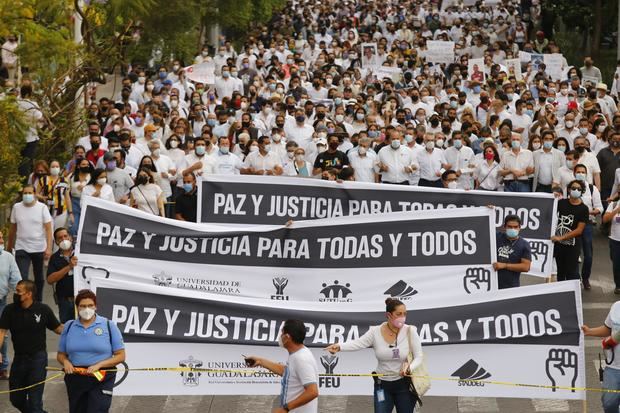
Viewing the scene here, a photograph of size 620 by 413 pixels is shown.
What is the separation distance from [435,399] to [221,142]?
861 centimetres

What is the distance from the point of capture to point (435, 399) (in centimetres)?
1438

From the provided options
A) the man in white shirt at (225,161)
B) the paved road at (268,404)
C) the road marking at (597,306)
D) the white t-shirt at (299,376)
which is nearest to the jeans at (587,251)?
the road marking at (597,306)

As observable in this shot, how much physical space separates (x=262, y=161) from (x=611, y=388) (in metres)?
10.5

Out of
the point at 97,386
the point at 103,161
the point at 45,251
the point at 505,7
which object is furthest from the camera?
the point at 505,7

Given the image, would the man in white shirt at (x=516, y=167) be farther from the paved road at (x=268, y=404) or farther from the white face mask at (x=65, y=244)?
the white face mask at (x=65, y=244)

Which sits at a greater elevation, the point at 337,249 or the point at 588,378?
the point at 337,249

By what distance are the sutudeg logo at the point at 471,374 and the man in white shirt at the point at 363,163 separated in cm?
889

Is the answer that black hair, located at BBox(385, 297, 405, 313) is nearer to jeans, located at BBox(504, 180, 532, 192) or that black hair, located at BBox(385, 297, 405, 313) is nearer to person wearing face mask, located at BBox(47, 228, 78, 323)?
person wearing face mask, located at BBox(47, 228, 78, 323)

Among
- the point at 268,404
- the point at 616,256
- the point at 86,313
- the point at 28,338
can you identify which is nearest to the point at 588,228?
the point at 616,256

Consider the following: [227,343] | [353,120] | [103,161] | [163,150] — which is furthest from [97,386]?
[353,120]

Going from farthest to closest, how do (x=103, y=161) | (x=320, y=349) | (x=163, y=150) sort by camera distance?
(x=163, y=150)
(x=103, y=161)
(x=320, y=349)

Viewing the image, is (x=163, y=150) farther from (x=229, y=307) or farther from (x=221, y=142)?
(x=229, y=307)

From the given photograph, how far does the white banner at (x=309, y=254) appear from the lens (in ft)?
48.7

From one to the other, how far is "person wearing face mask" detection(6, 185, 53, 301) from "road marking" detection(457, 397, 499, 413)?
5.83m
